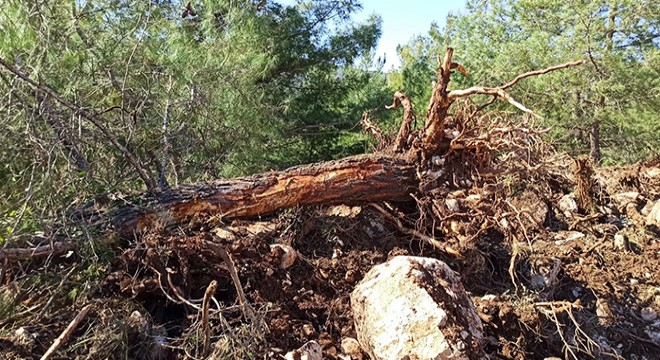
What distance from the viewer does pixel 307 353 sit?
2.22 meters

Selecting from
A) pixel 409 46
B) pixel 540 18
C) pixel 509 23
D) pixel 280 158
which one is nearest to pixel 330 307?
pixel 280 158

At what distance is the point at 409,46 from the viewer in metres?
19.7

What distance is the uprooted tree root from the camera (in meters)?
2.28

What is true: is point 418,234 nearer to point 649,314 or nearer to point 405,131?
point 405,131

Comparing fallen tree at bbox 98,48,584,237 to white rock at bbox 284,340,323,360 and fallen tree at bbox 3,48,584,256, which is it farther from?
white rock at bbox 284,340,323,360

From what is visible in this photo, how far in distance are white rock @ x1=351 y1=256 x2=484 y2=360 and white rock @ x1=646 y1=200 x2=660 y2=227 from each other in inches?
81.6

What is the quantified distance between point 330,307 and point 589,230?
6.71 ft

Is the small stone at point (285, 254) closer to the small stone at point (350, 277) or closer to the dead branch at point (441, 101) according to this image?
the small stone at point (350, 277)

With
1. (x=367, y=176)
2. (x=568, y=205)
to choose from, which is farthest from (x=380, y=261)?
(x=568, y=205)

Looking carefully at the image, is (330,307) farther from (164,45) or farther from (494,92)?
(164,45)

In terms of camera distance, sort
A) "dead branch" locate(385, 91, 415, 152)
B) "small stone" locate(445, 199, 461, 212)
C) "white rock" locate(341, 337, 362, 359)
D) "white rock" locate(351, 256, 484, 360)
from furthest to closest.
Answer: "dead branch" locate(385, 91, 415, 152) < "small stone" locate(445, 199, 461, 212) < "white rock" locate(341, 337, 362, 359) < "white rock" locate(351, 256, 484, 360)

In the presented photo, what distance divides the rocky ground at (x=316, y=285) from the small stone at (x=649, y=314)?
10 millimetres

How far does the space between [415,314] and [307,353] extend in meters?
0.47

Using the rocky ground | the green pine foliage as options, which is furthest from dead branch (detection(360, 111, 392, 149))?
the green pine foliage
